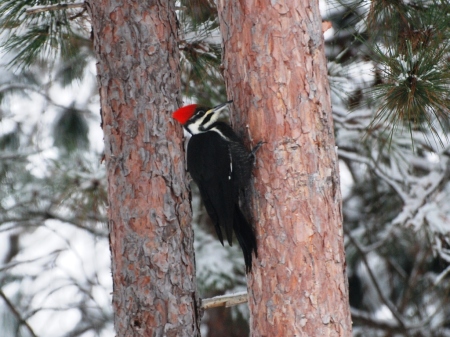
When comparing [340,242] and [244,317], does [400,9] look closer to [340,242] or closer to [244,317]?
[340,242]

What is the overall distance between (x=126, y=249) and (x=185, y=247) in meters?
0.24

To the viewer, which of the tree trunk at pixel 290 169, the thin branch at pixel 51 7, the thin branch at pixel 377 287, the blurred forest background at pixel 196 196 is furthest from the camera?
the thin branch at pixel 377 287

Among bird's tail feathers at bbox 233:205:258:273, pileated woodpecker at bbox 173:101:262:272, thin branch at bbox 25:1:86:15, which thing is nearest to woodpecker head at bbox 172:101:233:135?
pileated woodpecker at bbox 173:101:262:272

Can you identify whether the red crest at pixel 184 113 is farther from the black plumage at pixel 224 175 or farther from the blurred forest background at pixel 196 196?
the blurred forest background at pixel 196 196

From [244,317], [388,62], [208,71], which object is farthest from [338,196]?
[244,317]

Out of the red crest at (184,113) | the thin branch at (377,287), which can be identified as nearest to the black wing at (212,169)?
the red crest at (184,113)

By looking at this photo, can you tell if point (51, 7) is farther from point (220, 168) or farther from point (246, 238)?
point (246, 238)

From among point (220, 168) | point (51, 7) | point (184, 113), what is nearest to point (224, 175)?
point (220, 168)

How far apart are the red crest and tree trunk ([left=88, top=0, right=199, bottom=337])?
0.06 meters

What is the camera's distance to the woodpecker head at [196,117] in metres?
2.46

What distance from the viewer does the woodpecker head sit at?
96.8 inches

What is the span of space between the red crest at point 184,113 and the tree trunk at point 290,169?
0.27 meters

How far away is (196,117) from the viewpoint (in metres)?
2.57

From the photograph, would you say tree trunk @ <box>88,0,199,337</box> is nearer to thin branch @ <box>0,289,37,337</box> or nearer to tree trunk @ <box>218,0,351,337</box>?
tree trunk @ <box>218,0,351,337</box>
